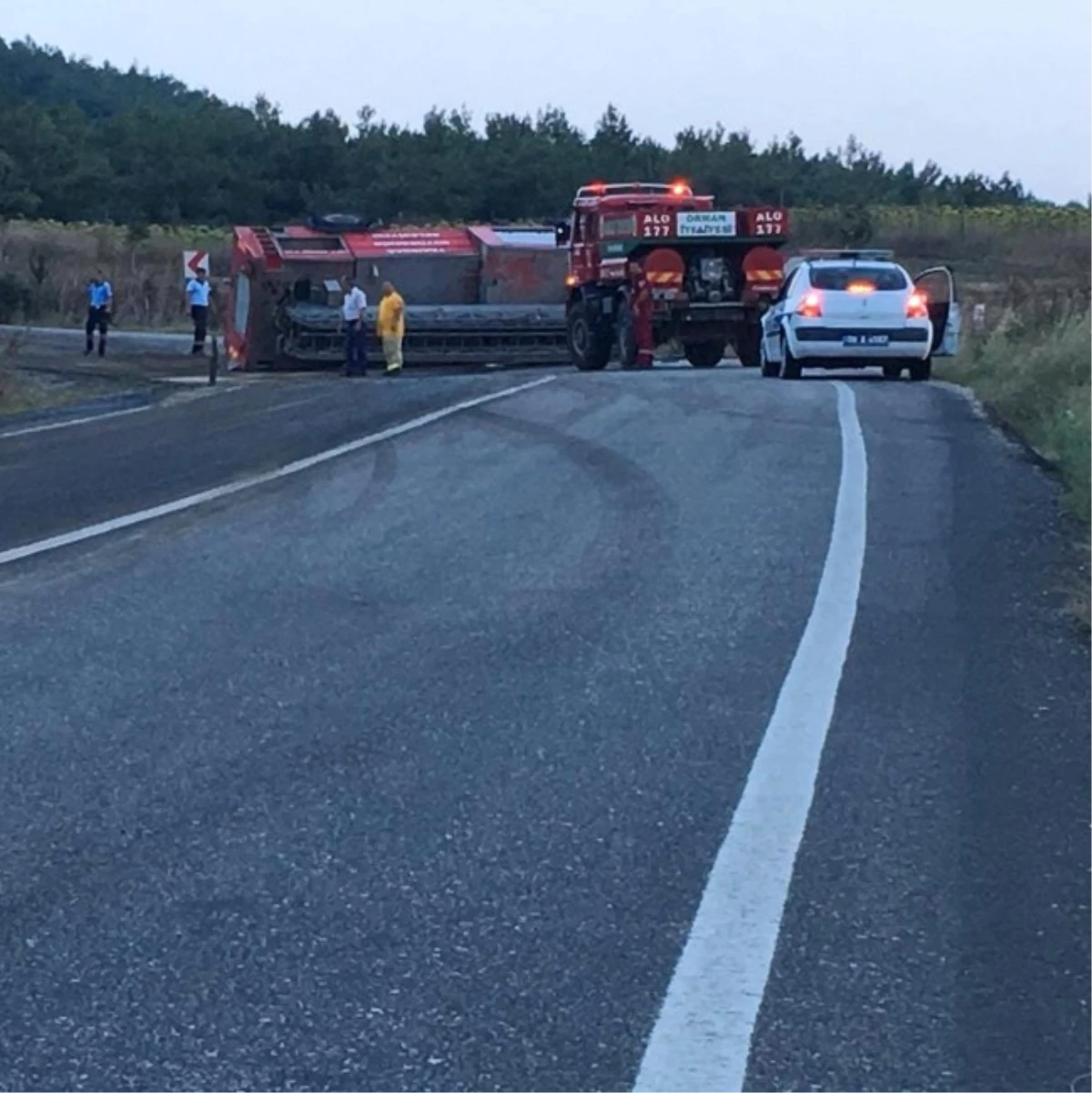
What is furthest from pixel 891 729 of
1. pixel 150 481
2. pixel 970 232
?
pixel 970 232

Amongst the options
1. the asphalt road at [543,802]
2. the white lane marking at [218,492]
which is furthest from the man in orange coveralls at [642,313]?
the asphalt road at [543,802]

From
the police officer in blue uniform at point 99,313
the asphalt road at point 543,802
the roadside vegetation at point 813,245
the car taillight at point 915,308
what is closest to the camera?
the asphalt road at point 543,802

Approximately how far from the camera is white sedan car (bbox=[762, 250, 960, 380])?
26688mm

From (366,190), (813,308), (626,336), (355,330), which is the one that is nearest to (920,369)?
(813,308)

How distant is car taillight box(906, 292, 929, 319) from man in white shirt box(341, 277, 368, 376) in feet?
29.5

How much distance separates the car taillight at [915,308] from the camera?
2697 centimetres

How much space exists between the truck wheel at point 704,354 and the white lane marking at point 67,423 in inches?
500

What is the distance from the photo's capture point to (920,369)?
27.7 m

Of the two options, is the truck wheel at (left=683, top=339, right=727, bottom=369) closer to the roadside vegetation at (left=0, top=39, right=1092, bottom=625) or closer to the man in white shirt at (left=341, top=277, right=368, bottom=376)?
the man in white shirt at (left=341, top=277, right=368, bottom=376)

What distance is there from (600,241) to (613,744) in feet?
83.6

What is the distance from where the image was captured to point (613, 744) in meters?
7.40

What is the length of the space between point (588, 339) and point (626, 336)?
127 cm

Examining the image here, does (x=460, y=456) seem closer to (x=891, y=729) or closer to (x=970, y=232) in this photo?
(x=891, y=729)

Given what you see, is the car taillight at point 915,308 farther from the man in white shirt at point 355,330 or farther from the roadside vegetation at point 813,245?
the man in white shirt at point 355,330
